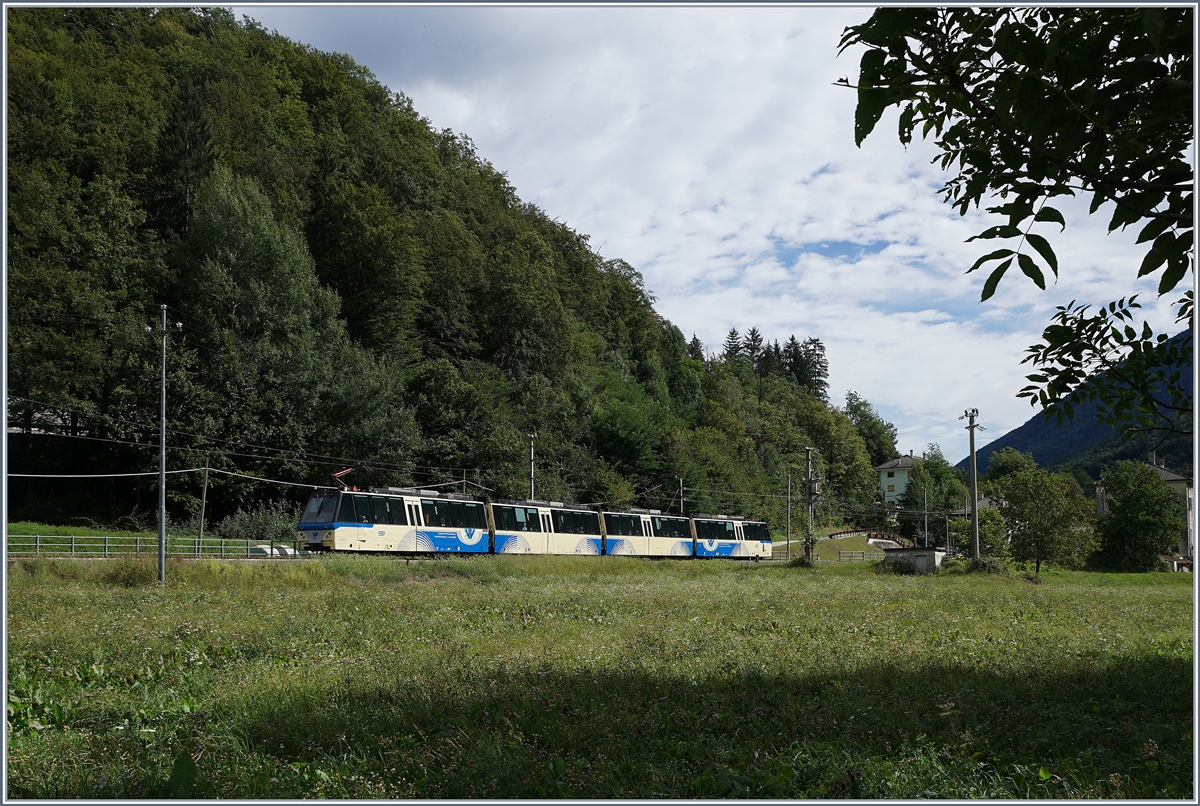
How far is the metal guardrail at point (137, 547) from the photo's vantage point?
26688 millimetres

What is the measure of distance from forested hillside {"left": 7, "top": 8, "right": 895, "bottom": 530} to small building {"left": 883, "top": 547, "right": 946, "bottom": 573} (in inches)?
855

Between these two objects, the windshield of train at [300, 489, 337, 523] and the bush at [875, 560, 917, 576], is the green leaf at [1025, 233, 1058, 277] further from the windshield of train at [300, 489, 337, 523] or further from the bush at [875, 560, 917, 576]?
the bush at [875, 560, 917, 576]

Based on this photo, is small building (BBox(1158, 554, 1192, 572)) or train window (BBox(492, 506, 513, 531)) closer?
train window (BBox(492, 506, 513, 531))

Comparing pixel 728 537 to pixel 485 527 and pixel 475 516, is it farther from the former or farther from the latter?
pixel 475 516

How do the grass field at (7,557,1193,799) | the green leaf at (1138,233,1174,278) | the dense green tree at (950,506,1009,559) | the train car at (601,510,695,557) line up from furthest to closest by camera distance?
the train car at (601,510,695,557), the dense green tree at (950,506,1009,559), the grass field at (7,557,1193,799), the green leaf at (1138,233,1174,278)

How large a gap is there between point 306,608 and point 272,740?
10352mm

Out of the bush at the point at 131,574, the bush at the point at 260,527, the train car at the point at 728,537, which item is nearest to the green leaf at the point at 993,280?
the bush at the point at 131,574

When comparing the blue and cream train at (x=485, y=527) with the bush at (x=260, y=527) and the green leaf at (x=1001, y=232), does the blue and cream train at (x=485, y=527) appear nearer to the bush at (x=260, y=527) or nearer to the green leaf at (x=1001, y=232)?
the bush at (x=260, y=527)

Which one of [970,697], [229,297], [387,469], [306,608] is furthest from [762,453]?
[970,697]

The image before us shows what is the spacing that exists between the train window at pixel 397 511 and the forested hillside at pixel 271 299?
12623mm

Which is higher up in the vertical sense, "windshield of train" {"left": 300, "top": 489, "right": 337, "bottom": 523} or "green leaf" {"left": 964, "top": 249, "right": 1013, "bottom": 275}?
"green leaf" {"left": 964, "top": 249, "right": 1013, "bottom": 275}

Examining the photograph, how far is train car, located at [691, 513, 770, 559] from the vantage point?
47969 millimetres

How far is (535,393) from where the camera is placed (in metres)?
57.5

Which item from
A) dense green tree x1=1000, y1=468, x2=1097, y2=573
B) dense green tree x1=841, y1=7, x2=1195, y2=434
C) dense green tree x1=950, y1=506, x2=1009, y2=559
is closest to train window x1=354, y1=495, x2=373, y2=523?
dense green tree x1=841, y1=7, x2=1195, y2=434
